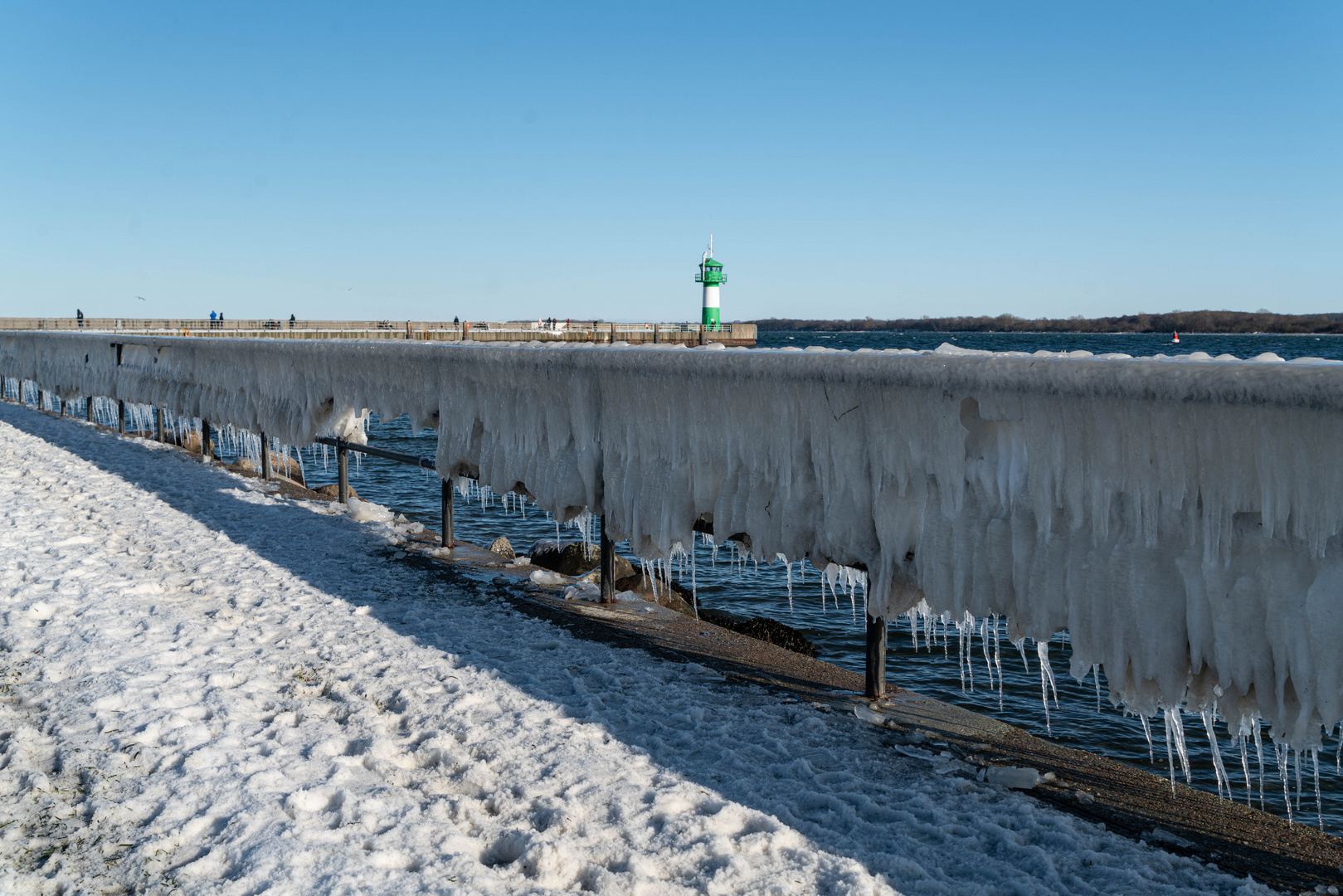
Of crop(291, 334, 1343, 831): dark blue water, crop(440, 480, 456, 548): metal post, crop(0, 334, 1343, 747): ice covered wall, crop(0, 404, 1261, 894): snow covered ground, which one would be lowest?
crop(291, 334, 1343, 831): dark blue water

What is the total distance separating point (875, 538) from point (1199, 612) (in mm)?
1430

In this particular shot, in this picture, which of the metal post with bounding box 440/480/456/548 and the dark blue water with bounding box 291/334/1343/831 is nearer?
the dark blue water with bounding box 291/334/1343/831

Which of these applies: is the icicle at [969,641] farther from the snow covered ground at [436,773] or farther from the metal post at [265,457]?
the metal post at [265,457]

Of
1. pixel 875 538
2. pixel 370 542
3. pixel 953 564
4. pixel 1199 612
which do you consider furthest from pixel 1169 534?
pixel 370 542

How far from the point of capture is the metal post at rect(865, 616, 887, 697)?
4.62 m

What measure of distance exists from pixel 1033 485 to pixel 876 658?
1.45 metres

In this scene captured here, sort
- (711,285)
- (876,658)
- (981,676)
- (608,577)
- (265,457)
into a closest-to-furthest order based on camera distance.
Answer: (876,658), (608,577), (981,676), (265,457), (711,285)

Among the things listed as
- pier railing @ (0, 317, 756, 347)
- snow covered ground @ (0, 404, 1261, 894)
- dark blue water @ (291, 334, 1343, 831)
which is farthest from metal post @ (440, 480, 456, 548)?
pier railing @ (0, 317, 756, 347)

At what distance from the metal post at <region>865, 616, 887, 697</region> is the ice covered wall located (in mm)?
296

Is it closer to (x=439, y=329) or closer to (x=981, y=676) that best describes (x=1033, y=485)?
(x=981, y=676)

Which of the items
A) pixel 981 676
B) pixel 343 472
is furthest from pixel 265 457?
pixel 981 676

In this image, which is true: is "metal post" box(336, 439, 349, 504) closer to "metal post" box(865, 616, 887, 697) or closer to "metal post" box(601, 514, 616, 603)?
"metal post" box(601, 514, 616, 603)

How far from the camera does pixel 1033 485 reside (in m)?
3.66

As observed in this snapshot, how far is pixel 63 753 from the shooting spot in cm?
372
